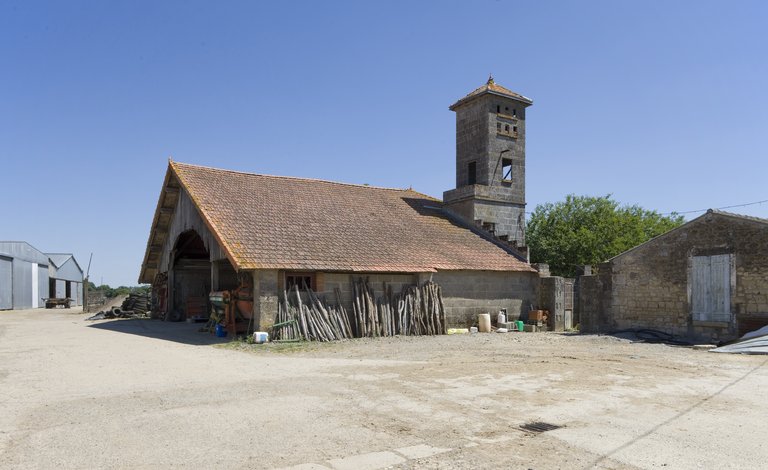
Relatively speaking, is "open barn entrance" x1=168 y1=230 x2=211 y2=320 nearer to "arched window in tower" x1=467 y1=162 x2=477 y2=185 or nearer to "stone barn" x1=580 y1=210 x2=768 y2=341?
"arched window in tower" x1=467 y1=162 x2=477 y2=185

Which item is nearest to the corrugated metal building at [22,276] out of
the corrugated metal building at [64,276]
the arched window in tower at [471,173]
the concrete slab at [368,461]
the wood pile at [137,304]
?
the corrugated metal building at [64,276]

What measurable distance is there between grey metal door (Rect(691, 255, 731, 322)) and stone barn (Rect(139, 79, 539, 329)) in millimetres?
6751

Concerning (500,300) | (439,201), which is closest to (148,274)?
(439,201)

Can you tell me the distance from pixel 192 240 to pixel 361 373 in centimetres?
1660

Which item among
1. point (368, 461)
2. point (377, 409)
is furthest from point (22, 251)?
point (368, 461)

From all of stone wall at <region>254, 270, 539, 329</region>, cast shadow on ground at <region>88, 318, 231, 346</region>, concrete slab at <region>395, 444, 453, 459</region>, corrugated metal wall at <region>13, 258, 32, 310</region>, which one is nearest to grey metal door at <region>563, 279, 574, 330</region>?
stone wall at <region>254, 270, 539, 329</region>

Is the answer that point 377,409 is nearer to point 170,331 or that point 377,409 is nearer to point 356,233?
point 356,233

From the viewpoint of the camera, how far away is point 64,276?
53.8m

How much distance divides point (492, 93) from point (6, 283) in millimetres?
34636

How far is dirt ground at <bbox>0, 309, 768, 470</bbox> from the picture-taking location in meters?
5.67

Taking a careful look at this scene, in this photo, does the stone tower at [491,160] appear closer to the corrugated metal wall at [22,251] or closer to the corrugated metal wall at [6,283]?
the corrugated metal wall at [6,283]

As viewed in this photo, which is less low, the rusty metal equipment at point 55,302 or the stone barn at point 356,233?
the stone barn at point 356,233

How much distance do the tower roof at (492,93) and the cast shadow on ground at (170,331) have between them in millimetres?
15982

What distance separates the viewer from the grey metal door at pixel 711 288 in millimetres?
16250
